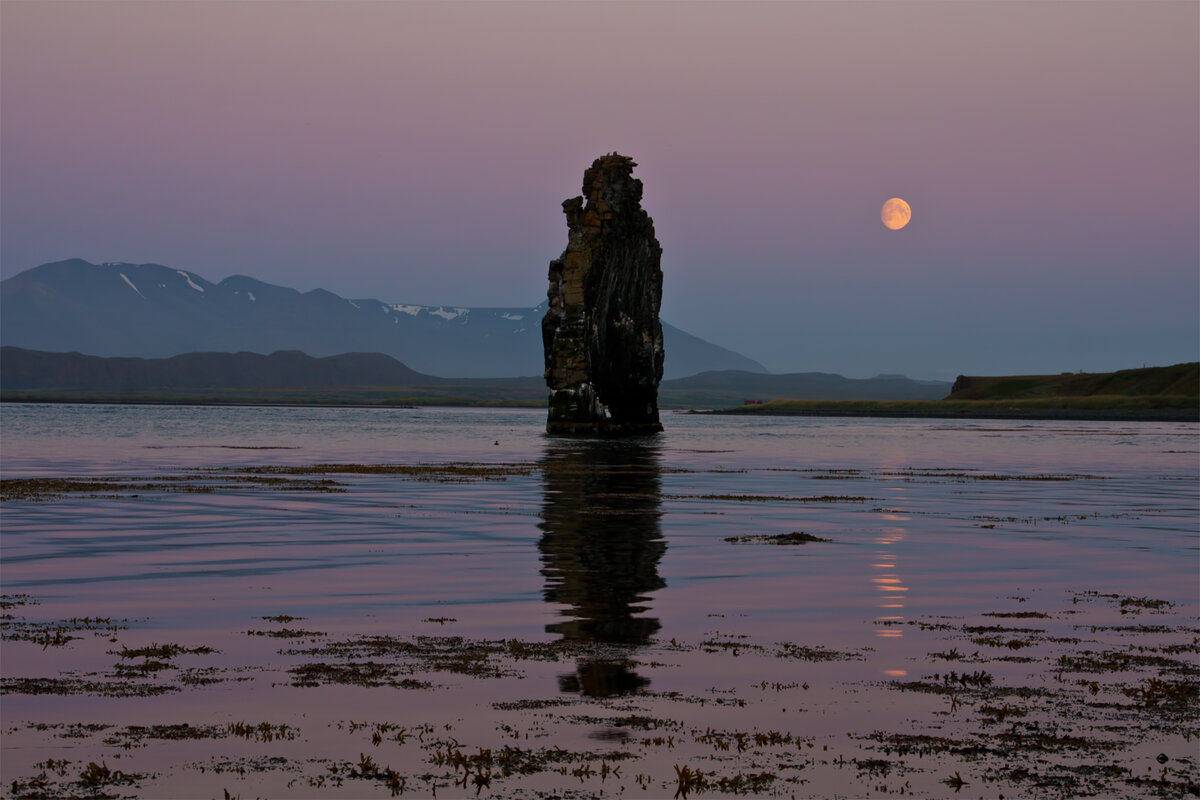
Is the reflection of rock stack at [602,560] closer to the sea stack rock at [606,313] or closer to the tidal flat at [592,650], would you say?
the tidal flat at [592,650]

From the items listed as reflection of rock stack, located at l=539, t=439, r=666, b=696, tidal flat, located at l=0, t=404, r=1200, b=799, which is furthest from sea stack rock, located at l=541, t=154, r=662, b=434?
tidal flat, located at l=0, t=404, r=1200, b=799

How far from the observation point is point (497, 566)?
28250 mm

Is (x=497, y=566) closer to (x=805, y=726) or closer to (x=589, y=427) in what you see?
(x=805, y=726)

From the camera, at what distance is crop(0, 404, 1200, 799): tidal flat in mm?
12414

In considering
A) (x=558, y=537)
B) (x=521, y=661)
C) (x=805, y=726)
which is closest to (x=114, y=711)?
(x=521, y=661)

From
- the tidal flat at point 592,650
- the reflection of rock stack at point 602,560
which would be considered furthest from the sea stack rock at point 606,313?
the tidal flat at point 592,650

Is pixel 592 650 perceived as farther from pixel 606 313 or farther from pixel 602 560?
pixel 606 313

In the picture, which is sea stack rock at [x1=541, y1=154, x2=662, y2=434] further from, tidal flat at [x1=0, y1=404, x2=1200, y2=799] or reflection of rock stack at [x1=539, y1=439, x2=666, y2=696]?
tidal flat at [x1=0, y1=404, x2=1200, y2=799]

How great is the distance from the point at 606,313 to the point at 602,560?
120058 mm

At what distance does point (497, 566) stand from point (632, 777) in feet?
53.6

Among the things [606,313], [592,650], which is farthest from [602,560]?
[606,313]

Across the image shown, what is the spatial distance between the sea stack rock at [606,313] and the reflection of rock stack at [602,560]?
69150 millimetres

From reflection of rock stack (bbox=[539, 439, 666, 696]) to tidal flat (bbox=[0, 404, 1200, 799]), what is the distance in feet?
0.46

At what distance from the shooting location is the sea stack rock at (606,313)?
438 feet
